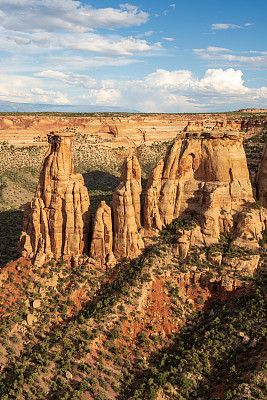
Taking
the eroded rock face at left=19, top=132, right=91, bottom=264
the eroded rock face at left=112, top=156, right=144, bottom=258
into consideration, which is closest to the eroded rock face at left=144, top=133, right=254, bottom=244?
the eroded rock face at left=112, top=156, right=144, bottom=258

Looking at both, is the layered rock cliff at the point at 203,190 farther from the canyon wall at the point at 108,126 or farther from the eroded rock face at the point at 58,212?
the canyon wall at the point at 108,126

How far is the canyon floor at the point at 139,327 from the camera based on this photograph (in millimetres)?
31875

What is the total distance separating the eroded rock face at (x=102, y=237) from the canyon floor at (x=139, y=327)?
5.46 feet

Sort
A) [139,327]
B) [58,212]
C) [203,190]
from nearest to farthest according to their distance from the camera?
[139,327] → [58,212] → [203,190]

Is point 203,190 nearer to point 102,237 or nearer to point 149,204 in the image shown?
point 149,204

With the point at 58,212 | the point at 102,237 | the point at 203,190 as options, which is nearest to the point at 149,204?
the point at 203,190

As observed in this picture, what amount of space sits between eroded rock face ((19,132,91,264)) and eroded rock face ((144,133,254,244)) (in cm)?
956

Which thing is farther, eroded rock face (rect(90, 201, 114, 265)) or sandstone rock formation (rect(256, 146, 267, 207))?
sandstone rock formation (rect(256, 146, 267, 207))

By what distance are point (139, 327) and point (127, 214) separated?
14.4 meters

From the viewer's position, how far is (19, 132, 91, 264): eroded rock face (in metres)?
45.0

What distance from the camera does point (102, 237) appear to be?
44.3 metres

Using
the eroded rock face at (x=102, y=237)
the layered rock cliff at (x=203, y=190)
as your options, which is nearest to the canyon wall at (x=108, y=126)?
the layered rock cliff at (x=203, y=190)

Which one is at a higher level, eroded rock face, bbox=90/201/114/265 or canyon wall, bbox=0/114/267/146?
canyon wall, bbox=0/114/267/146

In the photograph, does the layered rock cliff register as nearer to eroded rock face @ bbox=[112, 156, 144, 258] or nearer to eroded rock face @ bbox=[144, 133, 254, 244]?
eroded rock face @ bbox=[144, 133, 254, 244]
